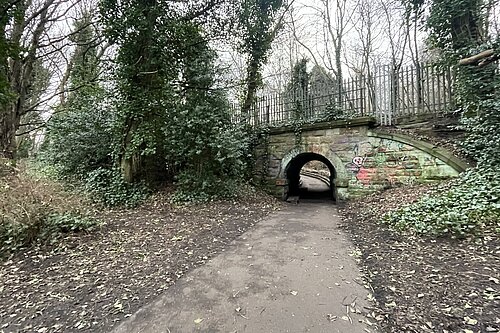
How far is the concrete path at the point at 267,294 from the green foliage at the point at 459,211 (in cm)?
119

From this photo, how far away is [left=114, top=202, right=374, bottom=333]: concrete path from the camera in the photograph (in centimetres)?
221

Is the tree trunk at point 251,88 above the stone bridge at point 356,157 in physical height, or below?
above

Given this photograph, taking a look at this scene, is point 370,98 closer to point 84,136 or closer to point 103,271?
point 103,271

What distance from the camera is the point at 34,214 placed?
13.0 ft

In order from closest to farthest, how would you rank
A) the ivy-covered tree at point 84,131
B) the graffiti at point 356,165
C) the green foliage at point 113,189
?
the green foliage at point 113,189 → the graffiti at point 356,165 → the ivy-covered tree at point 84,131

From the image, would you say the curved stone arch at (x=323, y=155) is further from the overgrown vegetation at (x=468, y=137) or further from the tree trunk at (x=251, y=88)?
the overgrown vegetation at (x=468, y=137)

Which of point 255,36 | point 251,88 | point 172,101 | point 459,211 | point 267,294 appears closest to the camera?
point 267,294

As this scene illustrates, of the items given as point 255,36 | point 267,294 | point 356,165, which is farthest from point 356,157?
point 267,294

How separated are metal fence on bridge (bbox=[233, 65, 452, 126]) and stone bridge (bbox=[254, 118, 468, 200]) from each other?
1.71 feet

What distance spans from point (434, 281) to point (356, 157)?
5565 mm

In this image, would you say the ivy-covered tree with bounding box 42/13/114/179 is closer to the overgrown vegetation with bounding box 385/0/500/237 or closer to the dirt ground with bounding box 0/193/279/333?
the dirt ground with bounding box 0/193/279/333

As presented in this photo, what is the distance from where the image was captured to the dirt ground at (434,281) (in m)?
2.11

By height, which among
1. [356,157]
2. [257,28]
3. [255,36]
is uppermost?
[257,28]

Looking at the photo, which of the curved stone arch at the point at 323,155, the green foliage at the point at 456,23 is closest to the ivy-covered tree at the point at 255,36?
the curved stone arch at the point at 323,155
